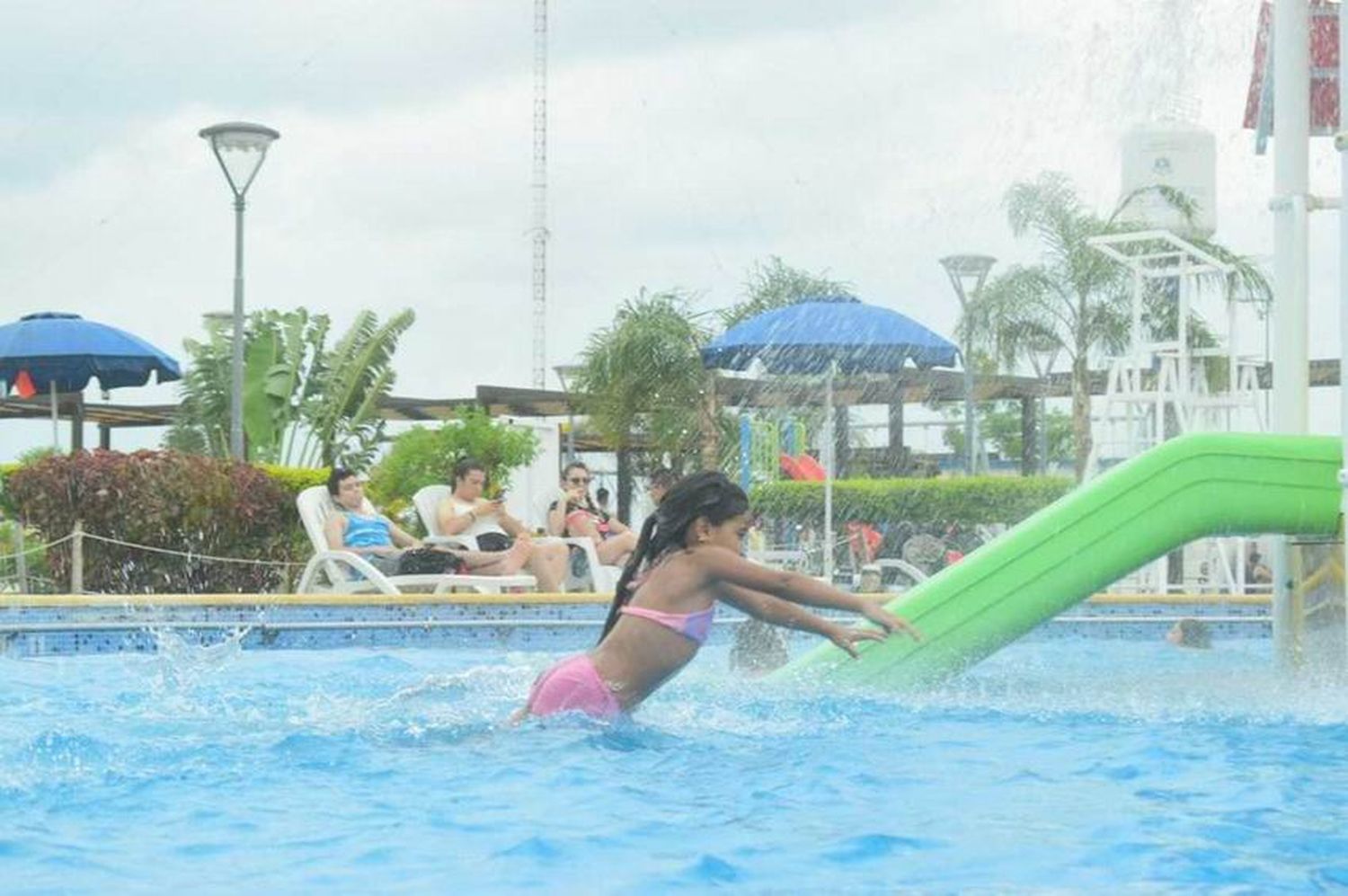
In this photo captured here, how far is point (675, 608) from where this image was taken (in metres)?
6.07

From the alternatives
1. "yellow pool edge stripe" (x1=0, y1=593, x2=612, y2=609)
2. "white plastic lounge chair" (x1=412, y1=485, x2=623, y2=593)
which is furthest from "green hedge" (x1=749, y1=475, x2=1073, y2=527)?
"yellow pool edge stripe" (x1=0, y1=593, x2=612, y2=609)

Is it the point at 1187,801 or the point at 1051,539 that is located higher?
the point at 1051,539

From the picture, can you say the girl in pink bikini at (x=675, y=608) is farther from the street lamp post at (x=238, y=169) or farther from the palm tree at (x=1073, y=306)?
the palm tree at (x=1073, y=306)

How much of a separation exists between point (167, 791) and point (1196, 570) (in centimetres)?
1353

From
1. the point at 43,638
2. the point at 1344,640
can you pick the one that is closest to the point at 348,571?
the point at 43,638

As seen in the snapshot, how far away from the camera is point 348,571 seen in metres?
11.8

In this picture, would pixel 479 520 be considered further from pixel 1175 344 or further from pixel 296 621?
pixel 1175 344

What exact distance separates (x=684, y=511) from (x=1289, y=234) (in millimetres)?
Answer: 3558

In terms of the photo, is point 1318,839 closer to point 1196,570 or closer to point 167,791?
point 167,791

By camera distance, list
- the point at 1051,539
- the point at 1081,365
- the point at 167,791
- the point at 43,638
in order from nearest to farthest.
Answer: the point at 167,791
the point at 1051,539
the point at 43,638
the point at 1081,365

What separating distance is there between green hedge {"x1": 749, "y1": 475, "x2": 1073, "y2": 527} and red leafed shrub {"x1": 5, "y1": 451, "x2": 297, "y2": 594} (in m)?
6.48

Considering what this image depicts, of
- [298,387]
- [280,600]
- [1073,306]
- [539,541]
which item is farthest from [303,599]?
[1073,306]

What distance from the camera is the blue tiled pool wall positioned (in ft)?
33.5

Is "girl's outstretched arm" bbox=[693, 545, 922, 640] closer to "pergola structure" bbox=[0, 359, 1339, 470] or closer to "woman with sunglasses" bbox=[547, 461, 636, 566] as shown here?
"woman with sunglasses" bbox=[547, 461, 636, 566]
